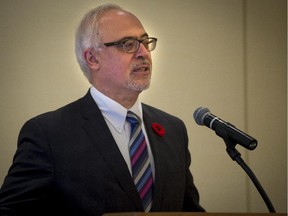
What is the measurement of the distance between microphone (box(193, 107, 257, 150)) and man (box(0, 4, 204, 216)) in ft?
1.11

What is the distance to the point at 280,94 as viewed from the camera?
259 centimetres

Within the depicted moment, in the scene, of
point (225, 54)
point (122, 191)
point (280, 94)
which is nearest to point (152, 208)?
point (122, 191)

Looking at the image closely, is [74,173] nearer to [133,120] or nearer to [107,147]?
[107,147]

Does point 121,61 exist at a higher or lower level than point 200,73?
higher

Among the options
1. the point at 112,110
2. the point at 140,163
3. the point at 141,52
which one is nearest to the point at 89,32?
the point at 141,52

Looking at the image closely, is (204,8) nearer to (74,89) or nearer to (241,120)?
(241,120)

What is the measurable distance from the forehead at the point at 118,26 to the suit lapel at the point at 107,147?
300 mm

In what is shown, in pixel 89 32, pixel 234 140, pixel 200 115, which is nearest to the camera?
pixel 234 140

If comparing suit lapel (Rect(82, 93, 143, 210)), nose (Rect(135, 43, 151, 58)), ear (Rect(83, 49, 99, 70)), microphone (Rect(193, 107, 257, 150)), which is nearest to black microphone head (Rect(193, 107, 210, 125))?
microphone (Rect(193, 107, 257, 150))

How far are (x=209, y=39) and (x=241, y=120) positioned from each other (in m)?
0.56

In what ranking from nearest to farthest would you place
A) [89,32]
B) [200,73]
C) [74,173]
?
[74,173], [89,32], [200,73]

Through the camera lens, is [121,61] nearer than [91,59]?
Yes

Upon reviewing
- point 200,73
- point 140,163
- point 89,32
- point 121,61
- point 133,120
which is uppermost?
point 89,32

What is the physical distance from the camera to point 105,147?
135 cm
